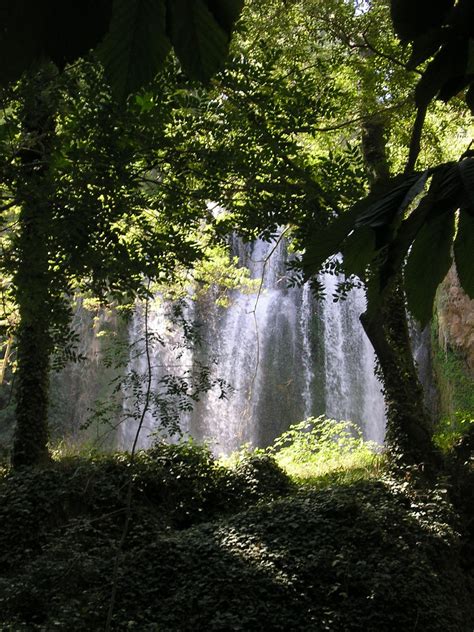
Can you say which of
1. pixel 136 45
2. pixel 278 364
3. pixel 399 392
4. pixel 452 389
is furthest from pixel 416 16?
pixel 278 364

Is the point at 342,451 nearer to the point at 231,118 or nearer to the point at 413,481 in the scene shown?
the point at 413,481

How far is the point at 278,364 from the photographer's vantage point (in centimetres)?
1728

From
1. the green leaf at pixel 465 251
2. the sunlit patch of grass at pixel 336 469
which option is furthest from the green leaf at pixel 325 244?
the sunlit patch of grass at pixel 336 469

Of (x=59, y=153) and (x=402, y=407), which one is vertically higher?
(x=59, y=153)

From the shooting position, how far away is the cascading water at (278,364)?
16172mm

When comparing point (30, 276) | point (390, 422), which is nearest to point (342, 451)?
point (390, 422)

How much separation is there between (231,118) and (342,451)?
703cm

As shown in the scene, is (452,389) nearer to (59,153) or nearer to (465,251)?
(59,153)

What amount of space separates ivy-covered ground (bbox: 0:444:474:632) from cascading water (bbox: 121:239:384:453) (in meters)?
7.56

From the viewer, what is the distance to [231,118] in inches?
224

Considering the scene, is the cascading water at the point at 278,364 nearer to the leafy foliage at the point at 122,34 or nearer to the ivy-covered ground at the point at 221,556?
the ivy-covered ground at the point at 221,556

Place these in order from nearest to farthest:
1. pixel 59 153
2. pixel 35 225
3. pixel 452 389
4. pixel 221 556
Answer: pixel 59 153 < pixel 35 225 < pixel 221 556 < pixel 452 389

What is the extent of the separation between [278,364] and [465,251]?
1666 centimetres

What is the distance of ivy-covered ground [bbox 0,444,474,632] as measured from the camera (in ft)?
18.0
